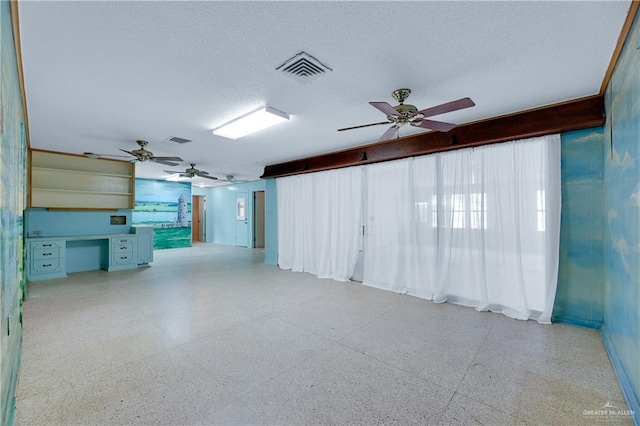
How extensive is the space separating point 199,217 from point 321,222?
345 inches

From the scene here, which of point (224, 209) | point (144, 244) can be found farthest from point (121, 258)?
point (224, 209)

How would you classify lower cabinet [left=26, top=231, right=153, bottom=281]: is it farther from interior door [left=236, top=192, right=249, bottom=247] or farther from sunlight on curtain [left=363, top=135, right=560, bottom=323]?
sunlight on curtain [left=363, top=135, right=560, bottom=323]

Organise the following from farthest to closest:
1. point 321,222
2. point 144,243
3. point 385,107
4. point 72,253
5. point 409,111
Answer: point 144,243 < point 72,253 < point 321,222 < point 409,111 < point 385,107

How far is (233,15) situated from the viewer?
5.65 ft

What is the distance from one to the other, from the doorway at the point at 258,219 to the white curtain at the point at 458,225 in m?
4.89

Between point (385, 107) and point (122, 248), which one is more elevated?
point (385, 107)

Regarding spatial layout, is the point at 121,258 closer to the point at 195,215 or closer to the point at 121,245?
the point at 121,245

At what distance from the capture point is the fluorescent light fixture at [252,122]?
10.5ft

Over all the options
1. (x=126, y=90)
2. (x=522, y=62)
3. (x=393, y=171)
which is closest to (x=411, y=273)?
(x=393, y=171)

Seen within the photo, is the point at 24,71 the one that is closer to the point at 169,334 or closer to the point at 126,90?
the point at 126,90

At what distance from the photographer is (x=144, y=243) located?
6664 millimetres

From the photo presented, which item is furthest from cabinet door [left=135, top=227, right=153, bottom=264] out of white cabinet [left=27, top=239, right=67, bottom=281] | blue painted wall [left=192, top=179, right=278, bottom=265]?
blue painted wall [left=192, top=179, right=278, bottom=265]

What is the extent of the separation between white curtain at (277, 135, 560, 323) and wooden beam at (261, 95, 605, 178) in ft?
0.55

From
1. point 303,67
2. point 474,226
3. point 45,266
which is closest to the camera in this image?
point 303,67
